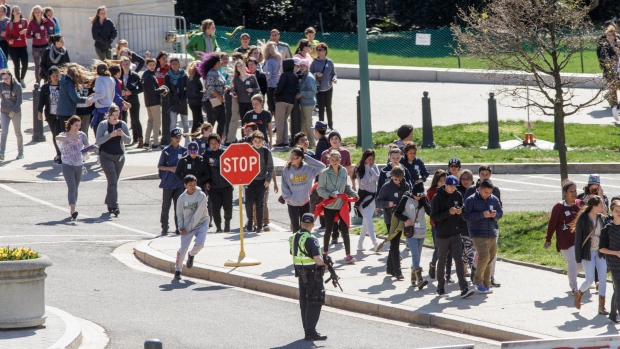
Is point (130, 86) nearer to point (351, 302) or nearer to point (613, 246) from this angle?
point (351, 302)

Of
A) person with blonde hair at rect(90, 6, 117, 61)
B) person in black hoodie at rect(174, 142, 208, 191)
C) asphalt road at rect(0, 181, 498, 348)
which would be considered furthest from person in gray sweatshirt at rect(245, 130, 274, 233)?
person with blonde hair at rect(90, 6, 117, 61)

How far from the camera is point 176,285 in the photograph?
15914 mm

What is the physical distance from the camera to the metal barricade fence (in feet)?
106

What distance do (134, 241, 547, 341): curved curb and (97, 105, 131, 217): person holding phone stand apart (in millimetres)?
2559

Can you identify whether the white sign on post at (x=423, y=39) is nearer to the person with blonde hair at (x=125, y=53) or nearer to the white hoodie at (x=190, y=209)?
the person with blonde hair at (x=125, y=53)

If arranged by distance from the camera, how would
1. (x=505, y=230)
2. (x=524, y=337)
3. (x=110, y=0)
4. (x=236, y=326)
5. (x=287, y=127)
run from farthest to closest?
(x=110, y=0) → (x=287, y=127) → (x=505, y=230) → (x=236, y=326) → (x=524, y=337)

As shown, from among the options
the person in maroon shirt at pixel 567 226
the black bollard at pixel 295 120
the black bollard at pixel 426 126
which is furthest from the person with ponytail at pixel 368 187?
the black bollard at pixel 295 120

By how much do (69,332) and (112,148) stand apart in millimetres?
8068

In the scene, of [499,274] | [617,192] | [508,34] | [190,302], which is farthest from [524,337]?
[617,192]

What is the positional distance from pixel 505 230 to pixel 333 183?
313 centimetres

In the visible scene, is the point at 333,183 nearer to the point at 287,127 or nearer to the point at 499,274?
the point at 499,274

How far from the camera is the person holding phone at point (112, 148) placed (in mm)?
20250

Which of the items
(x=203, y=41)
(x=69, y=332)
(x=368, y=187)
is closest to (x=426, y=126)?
(x=203, y=41)

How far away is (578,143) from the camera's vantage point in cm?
2550
